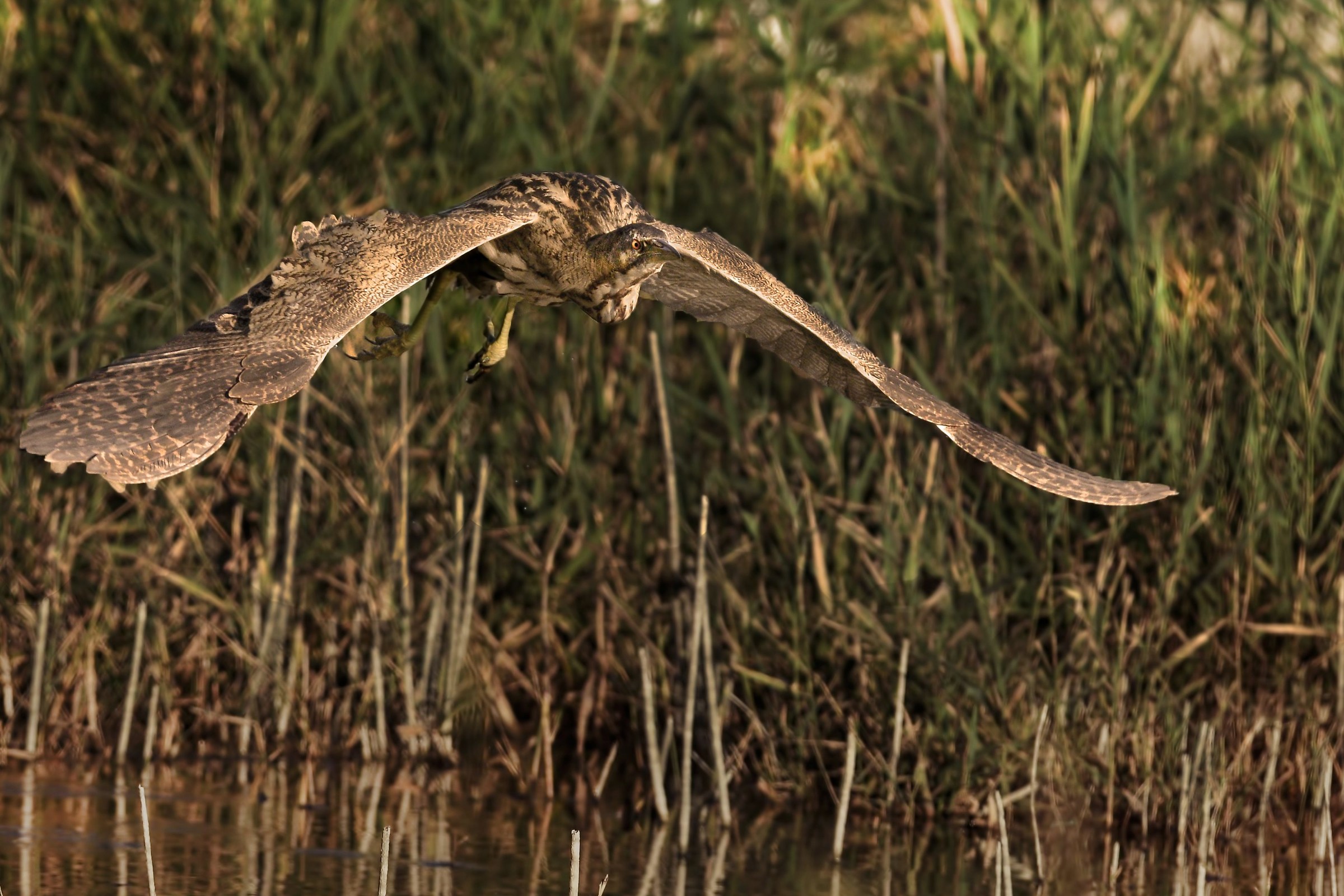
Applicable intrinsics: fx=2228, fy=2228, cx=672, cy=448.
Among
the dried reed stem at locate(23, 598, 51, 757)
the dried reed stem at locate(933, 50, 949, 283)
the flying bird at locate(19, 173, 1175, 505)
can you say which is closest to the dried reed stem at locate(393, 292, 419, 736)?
the flying bird at locate(19, 173, 1175, 505)

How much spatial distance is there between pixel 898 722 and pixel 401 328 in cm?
210

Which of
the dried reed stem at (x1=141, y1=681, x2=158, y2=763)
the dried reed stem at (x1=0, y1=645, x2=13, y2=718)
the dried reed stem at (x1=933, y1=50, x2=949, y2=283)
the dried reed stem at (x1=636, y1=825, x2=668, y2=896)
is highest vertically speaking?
the dried reed stem at (x1=933, y1=50, x2=949, y2=283)

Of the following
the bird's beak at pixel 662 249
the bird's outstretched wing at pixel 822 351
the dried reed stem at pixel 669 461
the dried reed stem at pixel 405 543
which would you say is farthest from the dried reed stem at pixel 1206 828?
the dried reed stem at pixel 405 543

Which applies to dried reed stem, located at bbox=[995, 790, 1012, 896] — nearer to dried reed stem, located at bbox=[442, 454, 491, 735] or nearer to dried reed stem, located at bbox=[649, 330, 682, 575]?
dried reed stem, located at bbox=[649, 330, 682, 575]

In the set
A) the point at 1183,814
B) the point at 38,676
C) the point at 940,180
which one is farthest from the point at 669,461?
the point at 38,676

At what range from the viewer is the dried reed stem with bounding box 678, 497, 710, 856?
274 inches

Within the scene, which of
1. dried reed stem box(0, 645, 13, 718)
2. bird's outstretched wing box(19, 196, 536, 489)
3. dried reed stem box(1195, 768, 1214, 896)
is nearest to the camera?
bird's outstretched wing box(19, 196, 536, 489)

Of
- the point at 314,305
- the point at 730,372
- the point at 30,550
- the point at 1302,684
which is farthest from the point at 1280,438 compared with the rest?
the point at 30,550

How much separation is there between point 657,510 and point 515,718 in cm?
114

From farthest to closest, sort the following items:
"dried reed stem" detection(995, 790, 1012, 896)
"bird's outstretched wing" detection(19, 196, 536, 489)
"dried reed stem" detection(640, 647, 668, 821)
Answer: "dried reed stem" detection(640, 647, 668, 821)
"dried reed stem" detection(995, 790, 1012, 896)
"bird's outstretched wing" detection(19, 196, 536, 489)

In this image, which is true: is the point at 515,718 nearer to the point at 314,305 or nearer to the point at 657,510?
the point at 657,510

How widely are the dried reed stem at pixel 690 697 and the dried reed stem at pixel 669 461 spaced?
265 mm

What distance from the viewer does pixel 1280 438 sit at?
7453 mm

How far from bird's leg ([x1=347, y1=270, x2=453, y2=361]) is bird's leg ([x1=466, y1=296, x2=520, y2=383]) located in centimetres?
19
